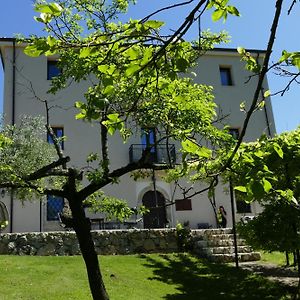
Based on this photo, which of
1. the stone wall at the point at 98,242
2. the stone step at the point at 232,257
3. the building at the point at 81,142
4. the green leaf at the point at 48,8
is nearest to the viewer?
the green leaf at the point at 48,8

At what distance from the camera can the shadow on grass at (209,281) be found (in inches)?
379

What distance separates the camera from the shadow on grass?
9625 mm

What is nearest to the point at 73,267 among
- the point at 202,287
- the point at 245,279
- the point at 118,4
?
the point at 202,287

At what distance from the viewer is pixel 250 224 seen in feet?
31.6

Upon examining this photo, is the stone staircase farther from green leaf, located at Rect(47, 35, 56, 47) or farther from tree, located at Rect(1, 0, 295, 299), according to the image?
green leaf, located at Rect(47, 35, 56, 47)

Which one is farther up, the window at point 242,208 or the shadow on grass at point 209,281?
the window at point 242,208

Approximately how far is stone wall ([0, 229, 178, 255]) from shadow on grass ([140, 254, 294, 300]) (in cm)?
125

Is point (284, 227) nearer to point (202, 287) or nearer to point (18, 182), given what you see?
point (202, 287)

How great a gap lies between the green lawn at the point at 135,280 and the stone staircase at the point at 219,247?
29.1 inches

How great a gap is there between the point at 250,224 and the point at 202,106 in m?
4.35

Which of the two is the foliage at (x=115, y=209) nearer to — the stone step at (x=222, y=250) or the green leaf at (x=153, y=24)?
the green leaf at (x=153, y=24)

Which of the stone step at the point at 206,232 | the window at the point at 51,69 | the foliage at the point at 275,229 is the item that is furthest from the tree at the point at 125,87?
the window at the point at 51,69

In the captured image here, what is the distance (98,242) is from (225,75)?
13.8 meters

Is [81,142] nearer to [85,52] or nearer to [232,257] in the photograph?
[232,257]
